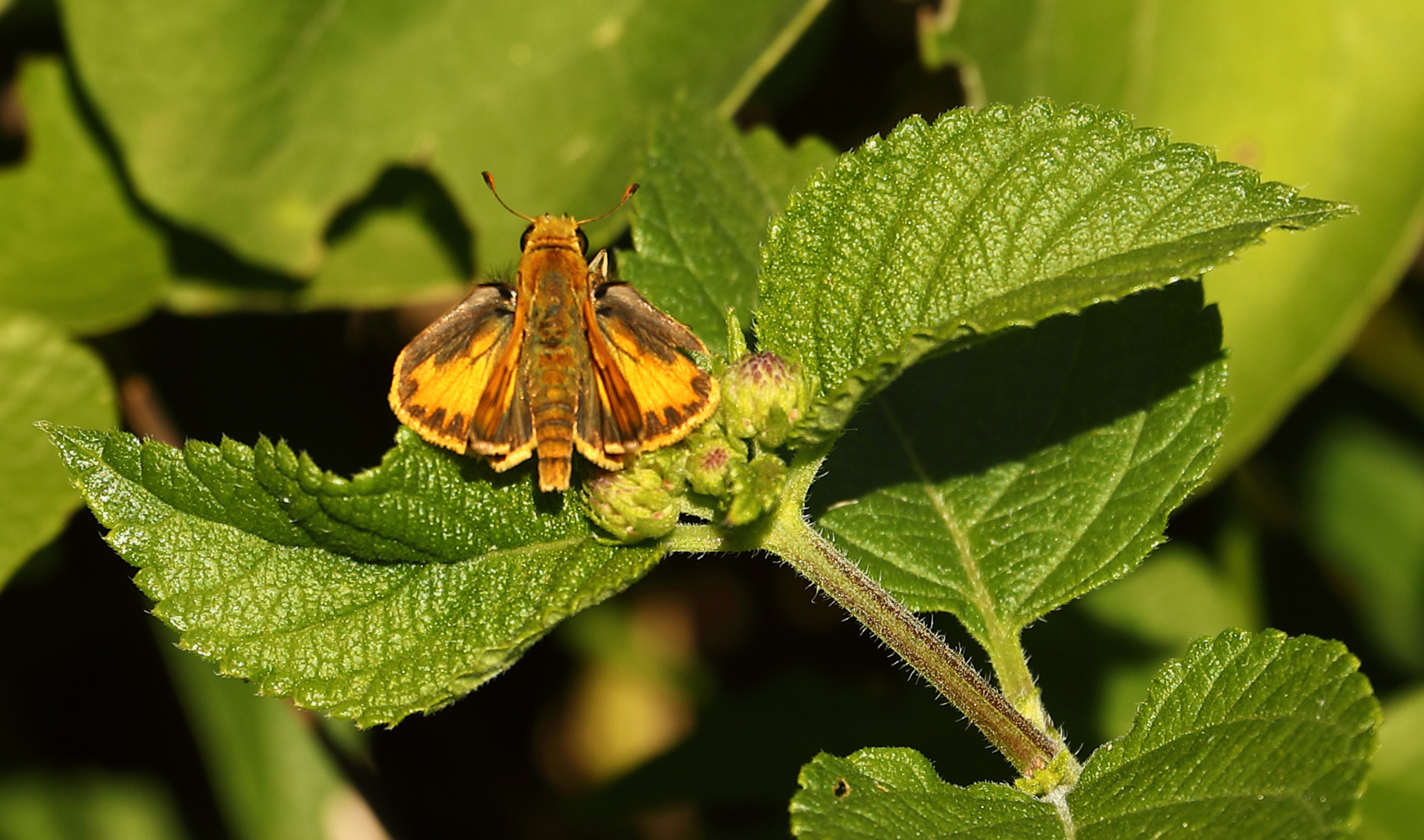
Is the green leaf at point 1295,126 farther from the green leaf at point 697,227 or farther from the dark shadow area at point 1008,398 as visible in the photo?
the dark shadow area at point 1008,398

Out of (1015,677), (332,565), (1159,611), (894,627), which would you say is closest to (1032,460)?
(1015,677)

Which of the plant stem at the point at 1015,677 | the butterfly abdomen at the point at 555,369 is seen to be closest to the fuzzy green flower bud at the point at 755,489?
the butterfly abdomen at the point at 555,369

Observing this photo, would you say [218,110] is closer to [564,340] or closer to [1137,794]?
[564,340]

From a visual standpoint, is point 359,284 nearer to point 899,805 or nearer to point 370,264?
point 370,264

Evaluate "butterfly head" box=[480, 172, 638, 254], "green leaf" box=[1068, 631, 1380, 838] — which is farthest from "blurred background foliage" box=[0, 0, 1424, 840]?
"green leaf" box=[1068, 631, 1380, 838]

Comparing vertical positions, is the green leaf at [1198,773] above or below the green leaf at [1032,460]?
below

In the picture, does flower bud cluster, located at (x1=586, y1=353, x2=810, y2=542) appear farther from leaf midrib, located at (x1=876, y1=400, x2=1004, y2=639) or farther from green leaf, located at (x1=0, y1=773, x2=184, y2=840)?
green leaf, located at (x1=0, y1=773, x2=184, y2=840)
